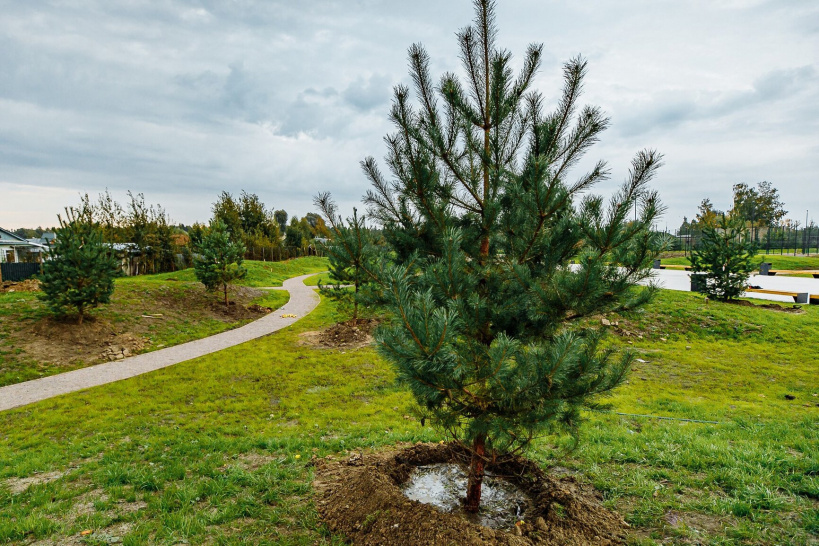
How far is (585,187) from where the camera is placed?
9.84ft

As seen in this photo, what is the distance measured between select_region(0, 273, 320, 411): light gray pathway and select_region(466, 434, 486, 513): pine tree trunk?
768cm

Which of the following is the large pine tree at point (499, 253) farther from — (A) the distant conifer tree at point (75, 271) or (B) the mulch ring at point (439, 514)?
(A) the distant conifer tree at point (75, 271)

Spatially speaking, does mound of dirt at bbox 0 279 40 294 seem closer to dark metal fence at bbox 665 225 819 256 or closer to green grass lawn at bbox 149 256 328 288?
green grass lawn at bbox 149 256 328 288

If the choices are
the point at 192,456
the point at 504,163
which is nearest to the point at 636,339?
the point at 504,163

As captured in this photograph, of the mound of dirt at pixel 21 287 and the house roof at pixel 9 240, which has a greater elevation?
the house roof at pixel 9 240

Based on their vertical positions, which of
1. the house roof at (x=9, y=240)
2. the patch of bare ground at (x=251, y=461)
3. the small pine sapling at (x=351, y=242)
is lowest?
the patch of bare ground at (x=251, y=461)

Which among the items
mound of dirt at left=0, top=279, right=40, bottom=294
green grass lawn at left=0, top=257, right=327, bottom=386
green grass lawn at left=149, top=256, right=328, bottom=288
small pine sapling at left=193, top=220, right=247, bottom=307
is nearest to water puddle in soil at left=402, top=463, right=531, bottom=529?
green grass lawn at left=0, top=257, right=327, bottom=386

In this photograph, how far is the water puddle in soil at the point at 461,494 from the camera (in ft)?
11.5

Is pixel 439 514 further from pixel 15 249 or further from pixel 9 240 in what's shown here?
pixel 15 249

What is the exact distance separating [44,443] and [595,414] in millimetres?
7432

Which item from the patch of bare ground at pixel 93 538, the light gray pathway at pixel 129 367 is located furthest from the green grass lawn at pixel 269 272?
the patch of bare ground at pixel 93 538

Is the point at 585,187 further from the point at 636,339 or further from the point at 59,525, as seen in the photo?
the point at 636,339

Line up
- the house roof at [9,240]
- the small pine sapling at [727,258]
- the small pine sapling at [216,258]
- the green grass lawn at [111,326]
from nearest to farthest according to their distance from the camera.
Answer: the green grass lawn at [111,326]
the small pine sapling at [727,258]
the small pine sapling at [216,258]
the house roof at [9,240]

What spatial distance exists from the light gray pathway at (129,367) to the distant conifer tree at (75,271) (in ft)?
7.64
